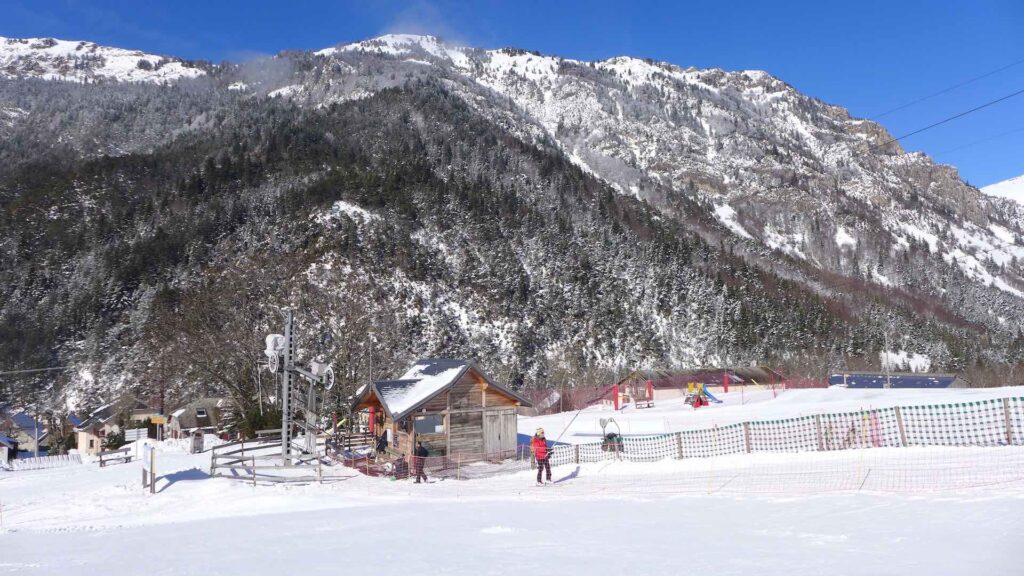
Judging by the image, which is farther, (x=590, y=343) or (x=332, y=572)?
(x=590, y=343)

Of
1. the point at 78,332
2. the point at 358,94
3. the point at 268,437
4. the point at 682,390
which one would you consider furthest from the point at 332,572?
the point at 358,94

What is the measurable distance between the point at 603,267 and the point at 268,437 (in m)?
84.0

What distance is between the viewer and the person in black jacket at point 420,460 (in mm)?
21609

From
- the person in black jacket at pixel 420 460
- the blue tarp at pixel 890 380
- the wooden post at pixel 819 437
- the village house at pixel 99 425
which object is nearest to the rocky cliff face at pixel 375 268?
the village house at pixel 99 425

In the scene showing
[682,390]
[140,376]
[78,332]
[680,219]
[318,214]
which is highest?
[680,219]

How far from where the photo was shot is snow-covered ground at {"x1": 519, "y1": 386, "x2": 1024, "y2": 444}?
3612cm

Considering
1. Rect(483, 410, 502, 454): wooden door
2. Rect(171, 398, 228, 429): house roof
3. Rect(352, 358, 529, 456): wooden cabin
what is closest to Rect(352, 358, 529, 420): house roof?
Rect(352, 358, 529, 456): wooden cabin

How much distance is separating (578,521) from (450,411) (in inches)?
555

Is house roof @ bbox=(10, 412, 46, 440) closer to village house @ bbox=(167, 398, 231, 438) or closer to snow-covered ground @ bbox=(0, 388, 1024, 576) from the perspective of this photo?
village house @ bbox=(167, 398, 231, 438)

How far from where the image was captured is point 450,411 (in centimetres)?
2609

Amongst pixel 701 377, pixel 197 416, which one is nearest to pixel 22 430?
pixel 197 416

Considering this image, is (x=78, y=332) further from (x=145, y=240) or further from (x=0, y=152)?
(x=0, y=152)

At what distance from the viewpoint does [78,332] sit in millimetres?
83938

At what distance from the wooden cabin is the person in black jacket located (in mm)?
741
